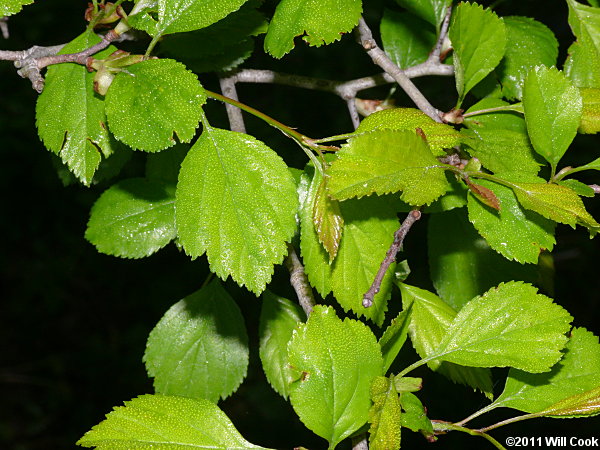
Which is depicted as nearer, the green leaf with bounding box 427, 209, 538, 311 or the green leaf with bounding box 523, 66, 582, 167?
the green leaf with bounding box 523, 66, 582, 167

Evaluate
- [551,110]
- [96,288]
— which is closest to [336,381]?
[551,110]

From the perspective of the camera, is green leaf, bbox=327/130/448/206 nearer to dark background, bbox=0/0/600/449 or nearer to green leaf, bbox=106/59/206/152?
green leaf, bbox=106/59/206/152

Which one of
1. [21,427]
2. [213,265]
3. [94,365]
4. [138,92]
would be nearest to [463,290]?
[213,265]

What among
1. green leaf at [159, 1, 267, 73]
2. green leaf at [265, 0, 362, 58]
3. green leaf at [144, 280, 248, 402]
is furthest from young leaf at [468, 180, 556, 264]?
green leaf at [144, 280, 248, 402]

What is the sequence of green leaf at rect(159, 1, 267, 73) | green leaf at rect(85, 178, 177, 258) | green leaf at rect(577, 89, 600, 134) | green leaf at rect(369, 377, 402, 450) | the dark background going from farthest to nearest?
A: the dark background, green leaf at rect(85, 178, 177, 258), green leaf at rect(159, 1, 267, 73), green leaf at rect(577, 89, 600, 134), green leaf at rect(369, 377, 402, 450)

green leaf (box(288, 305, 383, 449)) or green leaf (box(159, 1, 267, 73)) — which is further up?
green leaf (box(159, 1, 267, 73))

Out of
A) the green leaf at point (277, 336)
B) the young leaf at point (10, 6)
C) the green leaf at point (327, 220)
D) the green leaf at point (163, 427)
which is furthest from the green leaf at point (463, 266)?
the young leaf at point (10, 6)

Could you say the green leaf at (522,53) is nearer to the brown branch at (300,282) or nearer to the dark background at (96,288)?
the brown branch at (300,282)

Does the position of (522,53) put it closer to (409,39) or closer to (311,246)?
(409,39)
